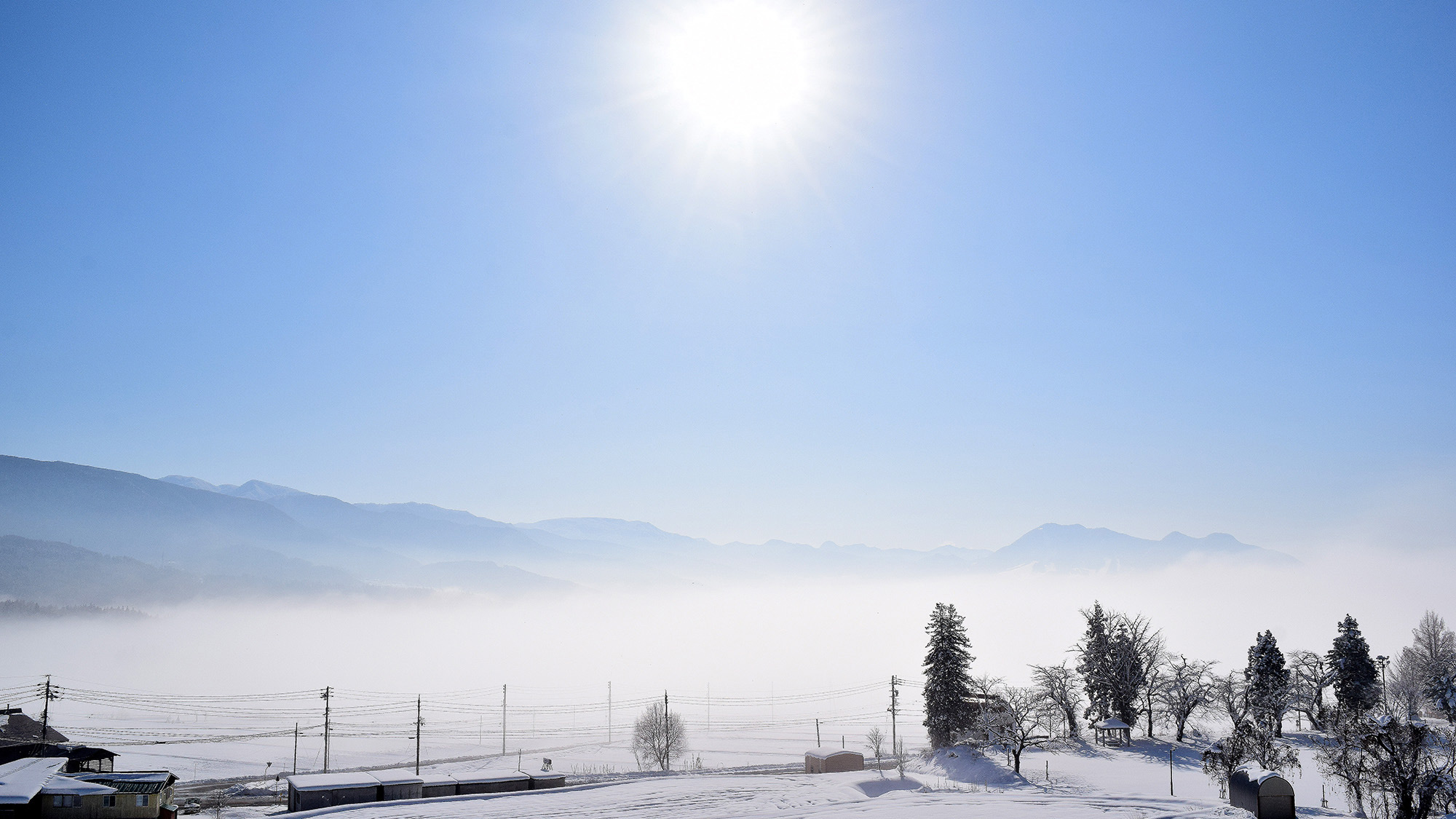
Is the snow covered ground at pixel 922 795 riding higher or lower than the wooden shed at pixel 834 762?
higher

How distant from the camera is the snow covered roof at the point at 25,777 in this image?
44188 mm

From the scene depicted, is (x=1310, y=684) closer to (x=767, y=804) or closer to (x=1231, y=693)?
(x=1231, y=693)

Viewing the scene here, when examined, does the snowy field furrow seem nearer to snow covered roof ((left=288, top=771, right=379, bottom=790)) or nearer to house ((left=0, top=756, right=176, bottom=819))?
snow covered roof ((left=288, top=771, right=379, bottom=790))

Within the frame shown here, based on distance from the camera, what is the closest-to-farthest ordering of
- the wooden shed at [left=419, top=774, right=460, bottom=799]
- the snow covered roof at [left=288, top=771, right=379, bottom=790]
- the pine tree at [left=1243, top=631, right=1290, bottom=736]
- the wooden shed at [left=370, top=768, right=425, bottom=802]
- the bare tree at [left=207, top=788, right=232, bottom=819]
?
the snow covered roof at [left=288, top=771, right=379, bottom=790]
the wooden shed at [left=370, top=768, right=425, bottom=802]
the wooden shed at [left=419, top=774, right=460, bottom=799]
the bare tree at [left=207, top=788, right=232, bottom=819]
the pine tree at [left=1243, top=631, right=1290, bottom=736]

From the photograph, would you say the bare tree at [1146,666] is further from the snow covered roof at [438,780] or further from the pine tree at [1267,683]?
the snow covered roof at [438,780]

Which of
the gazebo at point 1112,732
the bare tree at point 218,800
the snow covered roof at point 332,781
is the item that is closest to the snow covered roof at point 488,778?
the snow covered roof at point 332,781

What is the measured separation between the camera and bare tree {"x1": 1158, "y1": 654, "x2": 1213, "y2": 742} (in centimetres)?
7719

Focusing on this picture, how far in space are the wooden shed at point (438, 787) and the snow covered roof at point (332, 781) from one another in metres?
3.01

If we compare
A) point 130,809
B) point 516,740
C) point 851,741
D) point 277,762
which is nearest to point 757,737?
point 851,741

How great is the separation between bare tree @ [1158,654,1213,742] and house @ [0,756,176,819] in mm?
78923

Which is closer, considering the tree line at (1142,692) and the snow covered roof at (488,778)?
the snow covered roof at (488,778)

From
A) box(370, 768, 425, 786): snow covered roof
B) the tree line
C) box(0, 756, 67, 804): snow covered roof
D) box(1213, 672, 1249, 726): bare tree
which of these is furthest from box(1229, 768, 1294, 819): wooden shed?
box(0, 756, 67, 804): snow covered roof

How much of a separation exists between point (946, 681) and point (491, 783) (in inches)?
A: 1534

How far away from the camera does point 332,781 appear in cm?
5206
